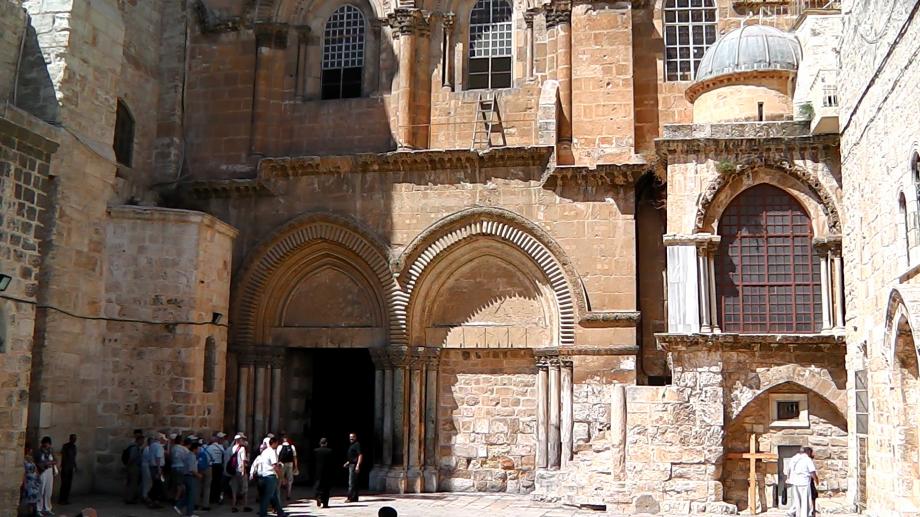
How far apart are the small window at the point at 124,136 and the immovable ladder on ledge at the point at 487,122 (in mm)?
6873

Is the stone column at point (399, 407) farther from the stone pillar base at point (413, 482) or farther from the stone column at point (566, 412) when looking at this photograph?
the stone column at point (566, 412)

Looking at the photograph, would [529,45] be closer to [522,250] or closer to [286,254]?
[522,250]

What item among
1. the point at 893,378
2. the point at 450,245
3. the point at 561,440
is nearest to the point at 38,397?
the point at 450,245

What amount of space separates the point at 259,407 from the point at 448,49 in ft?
26.5

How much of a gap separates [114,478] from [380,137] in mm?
8145

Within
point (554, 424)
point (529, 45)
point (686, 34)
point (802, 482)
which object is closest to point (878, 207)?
point (802, 482)

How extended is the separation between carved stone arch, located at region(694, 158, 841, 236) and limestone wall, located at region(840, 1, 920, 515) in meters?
0.57

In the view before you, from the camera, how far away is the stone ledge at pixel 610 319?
17.8 m

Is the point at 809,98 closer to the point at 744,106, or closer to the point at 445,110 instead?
the point at 744,106

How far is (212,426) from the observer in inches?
Result: 696

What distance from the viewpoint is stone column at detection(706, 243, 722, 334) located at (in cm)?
1611

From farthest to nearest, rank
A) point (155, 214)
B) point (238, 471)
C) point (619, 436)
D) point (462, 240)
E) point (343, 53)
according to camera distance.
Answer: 1. point (343, 53)
2. point (462, 240)
3. point (155, 214)
4. point (238, 471)
5. point (619, 436)

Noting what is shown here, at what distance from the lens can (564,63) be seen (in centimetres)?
1914

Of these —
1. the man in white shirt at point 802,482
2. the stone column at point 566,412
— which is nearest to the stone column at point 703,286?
the man in white shirt at point 802,482
